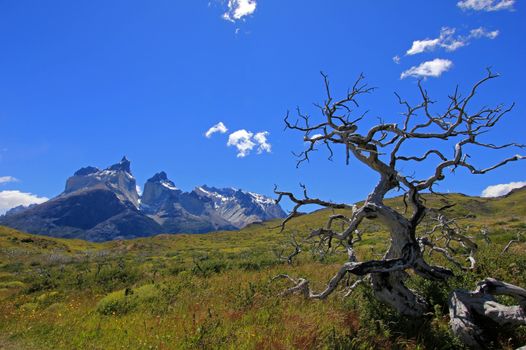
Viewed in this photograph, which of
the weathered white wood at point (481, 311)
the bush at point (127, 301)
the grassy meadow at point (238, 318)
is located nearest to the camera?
the weathered white wood at point (481, 311)

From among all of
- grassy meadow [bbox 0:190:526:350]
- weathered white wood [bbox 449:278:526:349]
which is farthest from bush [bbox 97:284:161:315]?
weathered white wood [bbox 449:278:526:349]

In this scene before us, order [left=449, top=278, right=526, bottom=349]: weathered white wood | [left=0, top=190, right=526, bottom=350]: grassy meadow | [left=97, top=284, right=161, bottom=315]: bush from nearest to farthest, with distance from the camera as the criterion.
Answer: [left=449, top=278, right=526, bottom=349]: weathered white wood
[left=0, top=190, right=526, bottom=350]: grassy meadow
[left=97, top=284, right=161, bottom=315]: bush

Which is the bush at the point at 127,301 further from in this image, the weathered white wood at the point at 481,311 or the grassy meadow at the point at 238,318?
the weathered white wood at the point at 481,311

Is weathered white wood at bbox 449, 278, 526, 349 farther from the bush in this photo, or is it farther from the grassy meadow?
the bush

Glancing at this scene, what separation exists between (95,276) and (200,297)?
1320cm

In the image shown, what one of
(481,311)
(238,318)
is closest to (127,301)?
(238,318)

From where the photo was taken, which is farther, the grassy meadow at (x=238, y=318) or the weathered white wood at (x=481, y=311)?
the grassy meadow at (x=238, y=318)

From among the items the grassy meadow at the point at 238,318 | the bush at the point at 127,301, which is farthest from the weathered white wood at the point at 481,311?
the bush at the point at 127,301

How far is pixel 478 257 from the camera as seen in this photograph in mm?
14977

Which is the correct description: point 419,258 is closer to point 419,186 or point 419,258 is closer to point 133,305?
point 419,186

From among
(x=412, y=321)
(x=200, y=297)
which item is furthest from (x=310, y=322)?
(x=200, y=297)

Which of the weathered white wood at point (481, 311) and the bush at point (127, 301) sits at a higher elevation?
the weathered white wood at point (481, 311)

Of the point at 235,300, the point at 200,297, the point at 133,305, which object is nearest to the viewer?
the point at 235,300

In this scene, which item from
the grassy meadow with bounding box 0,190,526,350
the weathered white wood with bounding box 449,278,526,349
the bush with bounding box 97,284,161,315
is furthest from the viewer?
the bush with bounding box 97,284,161,315
